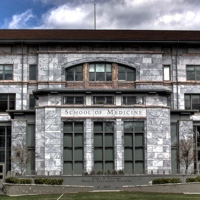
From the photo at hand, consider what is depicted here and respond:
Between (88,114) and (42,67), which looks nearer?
(88,114)

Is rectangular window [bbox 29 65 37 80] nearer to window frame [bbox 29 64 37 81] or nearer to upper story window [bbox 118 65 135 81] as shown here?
window frame [bbox 29 64 37 81]

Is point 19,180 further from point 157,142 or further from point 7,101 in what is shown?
point 7,101

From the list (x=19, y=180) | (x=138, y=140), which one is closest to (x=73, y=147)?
(x=138, y=140)

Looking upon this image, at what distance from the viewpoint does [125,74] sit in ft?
187

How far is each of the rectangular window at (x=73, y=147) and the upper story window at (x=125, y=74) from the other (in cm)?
1085

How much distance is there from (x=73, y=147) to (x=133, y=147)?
528cm

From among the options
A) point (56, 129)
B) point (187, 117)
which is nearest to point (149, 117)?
point (187, 117)

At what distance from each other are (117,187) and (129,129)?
639cm

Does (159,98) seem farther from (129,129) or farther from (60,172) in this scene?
(60,172)

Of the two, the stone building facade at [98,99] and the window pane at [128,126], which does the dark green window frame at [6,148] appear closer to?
the stone building facade at [98,99]

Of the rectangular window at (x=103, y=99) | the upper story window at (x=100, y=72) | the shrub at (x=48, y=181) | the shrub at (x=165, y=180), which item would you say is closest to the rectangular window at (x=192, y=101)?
the upper story window at (x=100, y=72)

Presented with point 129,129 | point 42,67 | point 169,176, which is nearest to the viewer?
point 169,176

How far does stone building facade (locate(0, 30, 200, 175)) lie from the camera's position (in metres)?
47.5

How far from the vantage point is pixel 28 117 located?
50.3 meters
